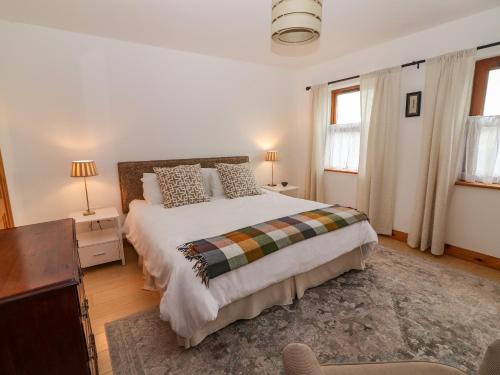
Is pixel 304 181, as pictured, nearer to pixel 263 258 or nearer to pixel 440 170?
pixel 440 170

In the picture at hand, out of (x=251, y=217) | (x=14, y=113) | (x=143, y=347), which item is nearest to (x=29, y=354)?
(x=143, y=347)

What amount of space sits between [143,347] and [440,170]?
10.6 ft

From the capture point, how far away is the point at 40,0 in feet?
7.05

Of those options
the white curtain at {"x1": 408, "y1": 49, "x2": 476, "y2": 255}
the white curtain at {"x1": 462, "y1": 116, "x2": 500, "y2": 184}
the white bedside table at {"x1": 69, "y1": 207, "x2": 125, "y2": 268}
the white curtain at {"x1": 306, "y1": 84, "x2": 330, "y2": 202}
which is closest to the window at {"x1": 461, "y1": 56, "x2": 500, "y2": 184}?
the white curtain at {"x1": 462, "y1": 116, "x2": 500, "y2": 184}

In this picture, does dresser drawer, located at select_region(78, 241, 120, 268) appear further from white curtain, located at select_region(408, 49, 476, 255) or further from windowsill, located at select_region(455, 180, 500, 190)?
windowsill, located at select_region(455, 180, 500, 190)

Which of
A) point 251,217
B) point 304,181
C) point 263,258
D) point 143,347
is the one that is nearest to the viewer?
point 143,347

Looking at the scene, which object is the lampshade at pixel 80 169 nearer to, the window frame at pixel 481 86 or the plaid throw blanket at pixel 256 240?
the plaid throw blanket at pixel 256 240

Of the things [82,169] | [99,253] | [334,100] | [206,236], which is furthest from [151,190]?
[334,100]

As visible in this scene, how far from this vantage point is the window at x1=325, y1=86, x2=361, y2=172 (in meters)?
3.85

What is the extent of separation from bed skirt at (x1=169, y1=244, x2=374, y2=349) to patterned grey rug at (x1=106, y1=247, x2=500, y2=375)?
0.17ft

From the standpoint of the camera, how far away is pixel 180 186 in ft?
9.59

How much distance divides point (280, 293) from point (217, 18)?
2.57 meters

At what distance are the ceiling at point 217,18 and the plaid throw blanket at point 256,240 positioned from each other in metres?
1.88

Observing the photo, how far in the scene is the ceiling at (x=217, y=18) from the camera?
2.28 meters
